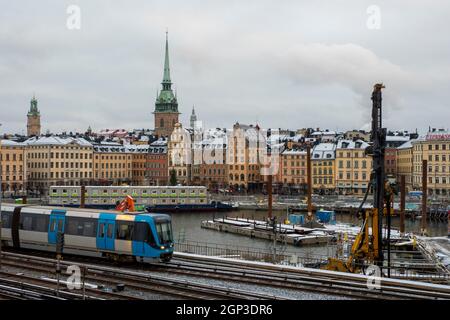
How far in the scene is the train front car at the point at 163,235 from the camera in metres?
22.6

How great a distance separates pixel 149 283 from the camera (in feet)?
62.8

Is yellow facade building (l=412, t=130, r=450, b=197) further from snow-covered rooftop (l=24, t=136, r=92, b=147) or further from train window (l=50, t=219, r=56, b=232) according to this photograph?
train window (l=50, t=219, r=56, b=232)

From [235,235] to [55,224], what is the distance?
3467cm

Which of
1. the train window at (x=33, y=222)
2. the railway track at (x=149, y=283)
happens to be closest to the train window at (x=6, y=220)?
the train window at (x=33, y=222)

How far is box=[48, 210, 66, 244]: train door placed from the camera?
83.0 ft

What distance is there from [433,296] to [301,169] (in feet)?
291

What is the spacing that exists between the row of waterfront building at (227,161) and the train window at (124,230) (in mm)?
78011

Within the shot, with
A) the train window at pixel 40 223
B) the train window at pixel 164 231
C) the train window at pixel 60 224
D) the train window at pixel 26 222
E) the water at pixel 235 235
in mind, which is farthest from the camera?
the water at pixel 235 235

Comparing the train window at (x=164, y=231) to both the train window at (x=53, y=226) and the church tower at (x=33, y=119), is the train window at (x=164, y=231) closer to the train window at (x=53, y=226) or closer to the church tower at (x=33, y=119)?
the train window at (x=53, y=226)

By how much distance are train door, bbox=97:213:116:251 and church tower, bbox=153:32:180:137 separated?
136m

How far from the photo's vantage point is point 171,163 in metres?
116

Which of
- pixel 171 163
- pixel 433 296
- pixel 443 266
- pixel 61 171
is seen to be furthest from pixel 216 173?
pixel 433 296

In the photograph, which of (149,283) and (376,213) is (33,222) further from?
(376,213)

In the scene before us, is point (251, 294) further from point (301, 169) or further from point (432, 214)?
point (301, 169)
